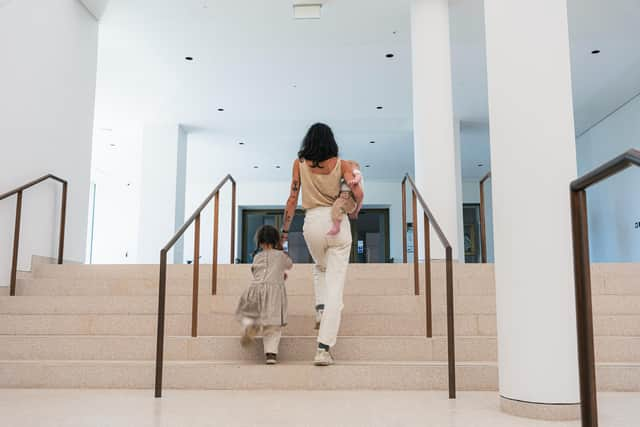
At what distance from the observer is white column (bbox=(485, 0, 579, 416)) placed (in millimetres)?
2609

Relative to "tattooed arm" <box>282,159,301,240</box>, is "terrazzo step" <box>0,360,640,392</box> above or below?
below

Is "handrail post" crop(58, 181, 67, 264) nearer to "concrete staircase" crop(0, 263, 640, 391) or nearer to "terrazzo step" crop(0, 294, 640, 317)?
"concrete staircase" crop(0, 263, 640, 391)

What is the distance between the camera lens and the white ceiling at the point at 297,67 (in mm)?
7016

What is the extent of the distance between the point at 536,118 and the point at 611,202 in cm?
860

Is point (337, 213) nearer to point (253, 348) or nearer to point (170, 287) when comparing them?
point (253, 348)

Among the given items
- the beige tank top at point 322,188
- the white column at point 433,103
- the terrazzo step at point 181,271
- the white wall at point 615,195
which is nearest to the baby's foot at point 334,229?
the beige tank top at point 322,188

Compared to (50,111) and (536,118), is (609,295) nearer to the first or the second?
(536,118)

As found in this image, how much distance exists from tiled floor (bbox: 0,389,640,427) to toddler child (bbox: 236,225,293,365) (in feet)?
1.30

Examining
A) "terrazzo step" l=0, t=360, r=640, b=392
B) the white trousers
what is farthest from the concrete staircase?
the white trousers

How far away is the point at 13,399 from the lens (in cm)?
323

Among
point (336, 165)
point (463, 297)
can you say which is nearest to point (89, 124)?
point (336, 165)

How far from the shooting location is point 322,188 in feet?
12.2

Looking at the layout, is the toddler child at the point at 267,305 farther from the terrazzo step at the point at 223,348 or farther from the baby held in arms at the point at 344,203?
the baby held in arms at the point at 344,203

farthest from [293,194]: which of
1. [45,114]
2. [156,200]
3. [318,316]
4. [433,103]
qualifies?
[156,200]
